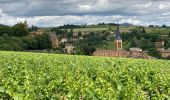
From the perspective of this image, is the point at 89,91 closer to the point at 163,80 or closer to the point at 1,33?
the point at 163,80

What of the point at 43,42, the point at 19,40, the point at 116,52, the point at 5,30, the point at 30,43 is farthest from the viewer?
the point at 5,30

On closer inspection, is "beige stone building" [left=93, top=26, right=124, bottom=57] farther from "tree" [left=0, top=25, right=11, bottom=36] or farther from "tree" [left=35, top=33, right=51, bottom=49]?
"tree" [left=0, top=25, right=11, bottom=36]

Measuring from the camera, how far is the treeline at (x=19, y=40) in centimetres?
9468

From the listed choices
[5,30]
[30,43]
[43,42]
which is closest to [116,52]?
[43,42]

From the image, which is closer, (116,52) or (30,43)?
(30,43)

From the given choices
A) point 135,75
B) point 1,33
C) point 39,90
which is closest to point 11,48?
point 1,33

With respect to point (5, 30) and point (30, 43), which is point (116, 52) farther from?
point (5, 30)

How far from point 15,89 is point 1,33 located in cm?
11068

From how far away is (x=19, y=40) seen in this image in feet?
349

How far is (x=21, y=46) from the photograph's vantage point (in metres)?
101

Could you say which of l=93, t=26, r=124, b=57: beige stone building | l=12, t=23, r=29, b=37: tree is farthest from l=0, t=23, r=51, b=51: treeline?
l=93, t=26, r=124, b=57: beige stone building

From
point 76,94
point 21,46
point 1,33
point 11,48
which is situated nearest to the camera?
point 76,94

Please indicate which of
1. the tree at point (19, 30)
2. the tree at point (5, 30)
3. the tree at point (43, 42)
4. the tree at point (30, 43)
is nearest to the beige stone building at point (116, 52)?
the tree at point (43, 42)

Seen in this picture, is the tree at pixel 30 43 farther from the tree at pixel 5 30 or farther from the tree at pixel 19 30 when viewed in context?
the tree at pixel 5 30
